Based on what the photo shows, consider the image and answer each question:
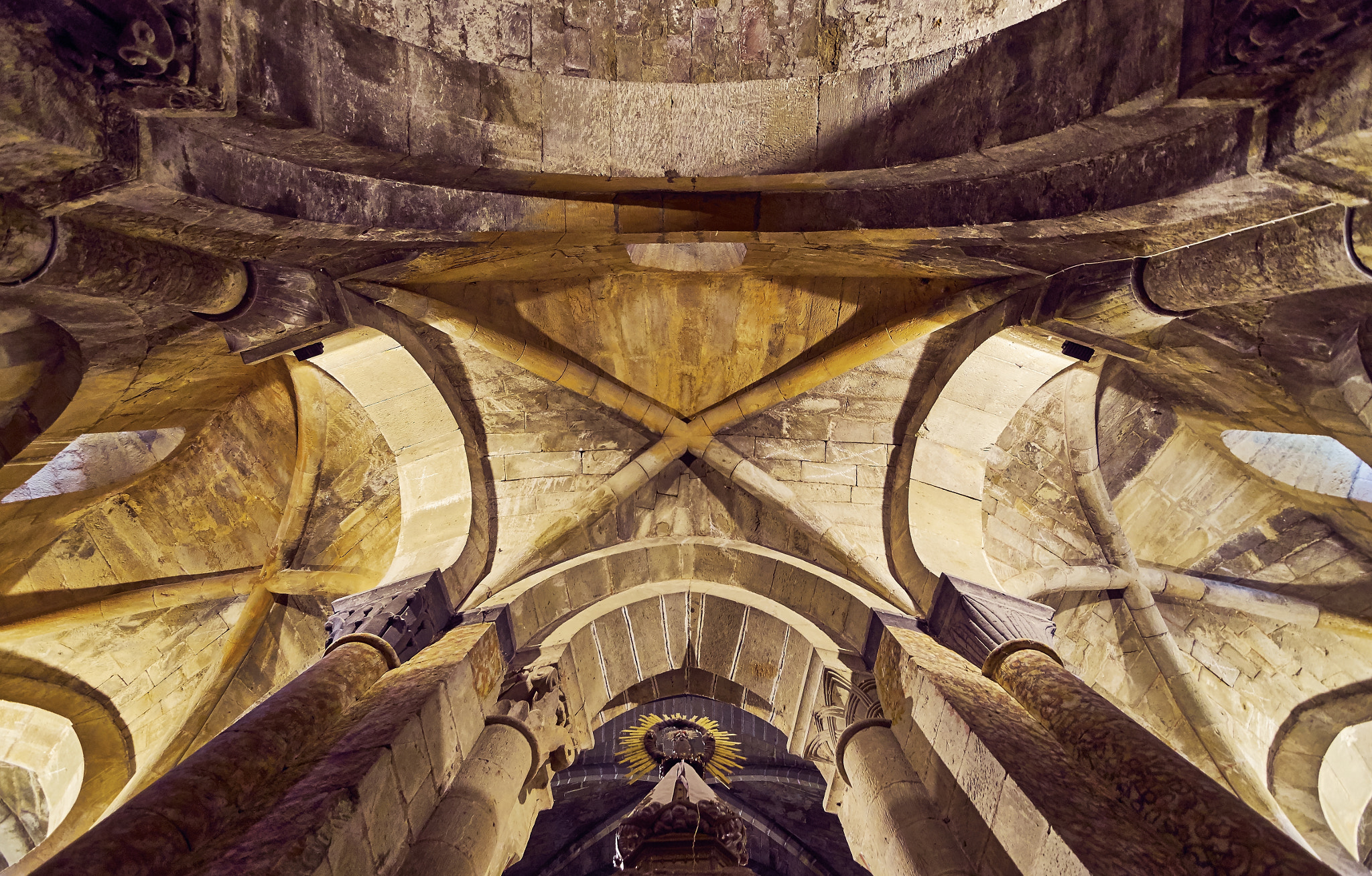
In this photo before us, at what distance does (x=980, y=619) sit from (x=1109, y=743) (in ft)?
4.05

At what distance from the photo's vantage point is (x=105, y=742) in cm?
577

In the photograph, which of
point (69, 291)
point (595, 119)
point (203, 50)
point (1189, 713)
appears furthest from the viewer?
point (1189, 713)

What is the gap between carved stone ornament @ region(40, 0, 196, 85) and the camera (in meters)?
2.24

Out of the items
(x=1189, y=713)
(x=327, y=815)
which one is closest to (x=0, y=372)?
(x=327, y=815)

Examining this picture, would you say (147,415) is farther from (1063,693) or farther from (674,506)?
(1063,693)

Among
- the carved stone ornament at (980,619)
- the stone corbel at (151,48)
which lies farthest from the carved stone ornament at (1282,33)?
the stone corbel at (151,48)

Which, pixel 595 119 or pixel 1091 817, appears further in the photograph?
pixel 595 119

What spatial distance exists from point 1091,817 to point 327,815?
2.66 meters

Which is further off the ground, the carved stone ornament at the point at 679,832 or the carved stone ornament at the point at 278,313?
the carved stone ornament at the point at 278,313

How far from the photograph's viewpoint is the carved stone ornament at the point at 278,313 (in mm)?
3629

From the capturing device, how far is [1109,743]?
2.83 metres

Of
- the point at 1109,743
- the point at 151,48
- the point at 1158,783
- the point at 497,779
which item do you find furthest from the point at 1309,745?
the point at 151,48

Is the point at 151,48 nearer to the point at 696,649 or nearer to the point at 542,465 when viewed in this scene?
the point at 542,465

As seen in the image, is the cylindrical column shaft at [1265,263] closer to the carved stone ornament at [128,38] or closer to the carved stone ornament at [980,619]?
the carved stone ornament at [980,619]
